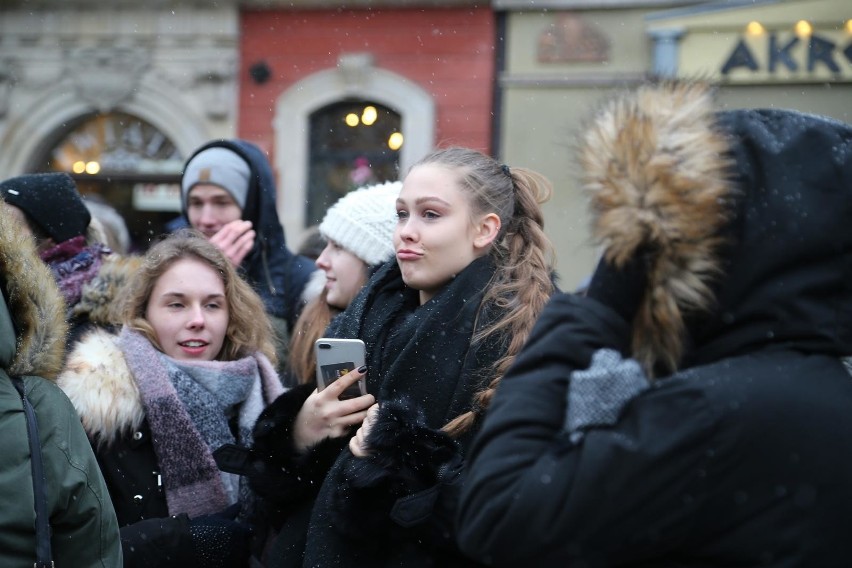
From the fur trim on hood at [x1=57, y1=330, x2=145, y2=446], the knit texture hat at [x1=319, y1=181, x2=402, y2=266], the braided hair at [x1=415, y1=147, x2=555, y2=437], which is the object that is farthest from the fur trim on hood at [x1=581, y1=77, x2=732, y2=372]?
the fur trim on hood at [x1=57, y1=330, x2=145, y2=446]

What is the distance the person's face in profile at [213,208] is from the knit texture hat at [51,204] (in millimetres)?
552

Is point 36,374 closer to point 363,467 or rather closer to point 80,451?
point 80,451

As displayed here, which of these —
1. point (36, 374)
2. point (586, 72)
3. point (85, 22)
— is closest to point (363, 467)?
point (36, 374)

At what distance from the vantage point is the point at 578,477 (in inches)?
58.8

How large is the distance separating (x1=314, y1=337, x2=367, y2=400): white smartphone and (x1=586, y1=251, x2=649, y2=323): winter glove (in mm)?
978

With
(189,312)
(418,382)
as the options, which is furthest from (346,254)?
(418,382)

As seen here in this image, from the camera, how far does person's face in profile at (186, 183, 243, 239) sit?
164 inches

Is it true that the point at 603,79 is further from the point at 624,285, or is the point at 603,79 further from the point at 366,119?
the point at 624,285

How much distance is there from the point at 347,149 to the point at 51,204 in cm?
762

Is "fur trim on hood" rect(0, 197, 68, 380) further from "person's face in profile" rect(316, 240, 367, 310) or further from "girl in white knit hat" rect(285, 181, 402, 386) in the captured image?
"person's face in profile" rect(316, 240, 367, 310)

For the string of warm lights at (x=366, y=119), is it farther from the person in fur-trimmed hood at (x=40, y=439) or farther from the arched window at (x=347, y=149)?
the person in fur-trimmed hood at (x=40, y=439)

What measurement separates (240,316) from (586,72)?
7.71 m

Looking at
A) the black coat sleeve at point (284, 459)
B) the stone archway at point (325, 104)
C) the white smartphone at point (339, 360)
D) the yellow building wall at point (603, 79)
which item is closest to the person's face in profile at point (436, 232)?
the white smartphone at point (339, 360)

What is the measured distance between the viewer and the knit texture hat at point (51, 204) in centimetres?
359
